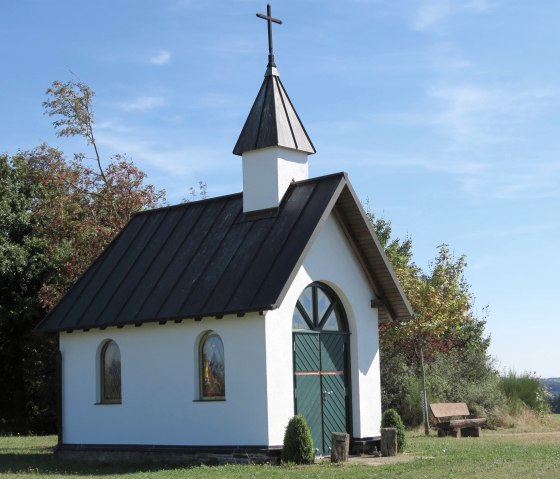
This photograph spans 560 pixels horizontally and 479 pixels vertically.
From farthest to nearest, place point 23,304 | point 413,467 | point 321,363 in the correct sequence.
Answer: point 23,304, point 321,363, point 413,467

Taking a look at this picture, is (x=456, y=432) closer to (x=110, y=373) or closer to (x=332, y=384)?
(x=332, y=384)

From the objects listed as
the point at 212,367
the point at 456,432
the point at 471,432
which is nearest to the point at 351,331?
the point at 212,367

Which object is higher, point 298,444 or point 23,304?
point 23,304

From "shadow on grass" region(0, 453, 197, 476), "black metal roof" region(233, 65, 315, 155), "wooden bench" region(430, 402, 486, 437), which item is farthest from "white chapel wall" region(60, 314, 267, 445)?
"wooden bench" region(430, 402, 486, 437)

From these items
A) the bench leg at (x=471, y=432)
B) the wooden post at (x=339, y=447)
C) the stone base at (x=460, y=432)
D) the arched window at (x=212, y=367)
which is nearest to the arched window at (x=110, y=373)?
the arched window at (x=212, y=367)

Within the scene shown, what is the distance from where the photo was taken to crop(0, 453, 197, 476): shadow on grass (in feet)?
62.4

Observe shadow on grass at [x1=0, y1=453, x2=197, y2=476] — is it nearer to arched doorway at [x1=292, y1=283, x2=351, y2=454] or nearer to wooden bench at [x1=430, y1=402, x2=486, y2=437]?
A: arched doorway at [x1=292, y1=283, x2=351, y2=454]

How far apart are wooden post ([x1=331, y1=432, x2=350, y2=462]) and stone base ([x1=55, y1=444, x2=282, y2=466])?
113 cm

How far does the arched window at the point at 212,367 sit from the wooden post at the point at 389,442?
368 cm

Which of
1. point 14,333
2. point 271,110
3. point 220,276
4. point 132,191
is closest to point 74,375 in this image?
point 220,276

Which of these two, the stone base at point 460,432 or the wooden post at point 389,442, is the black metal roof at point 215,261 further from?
the stone base at point 460,432

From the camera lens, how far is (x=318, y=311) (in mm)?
20516

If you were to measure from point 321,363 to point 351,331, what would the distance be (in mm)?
1344

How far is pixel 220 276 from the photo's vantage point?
2003 centimetres
